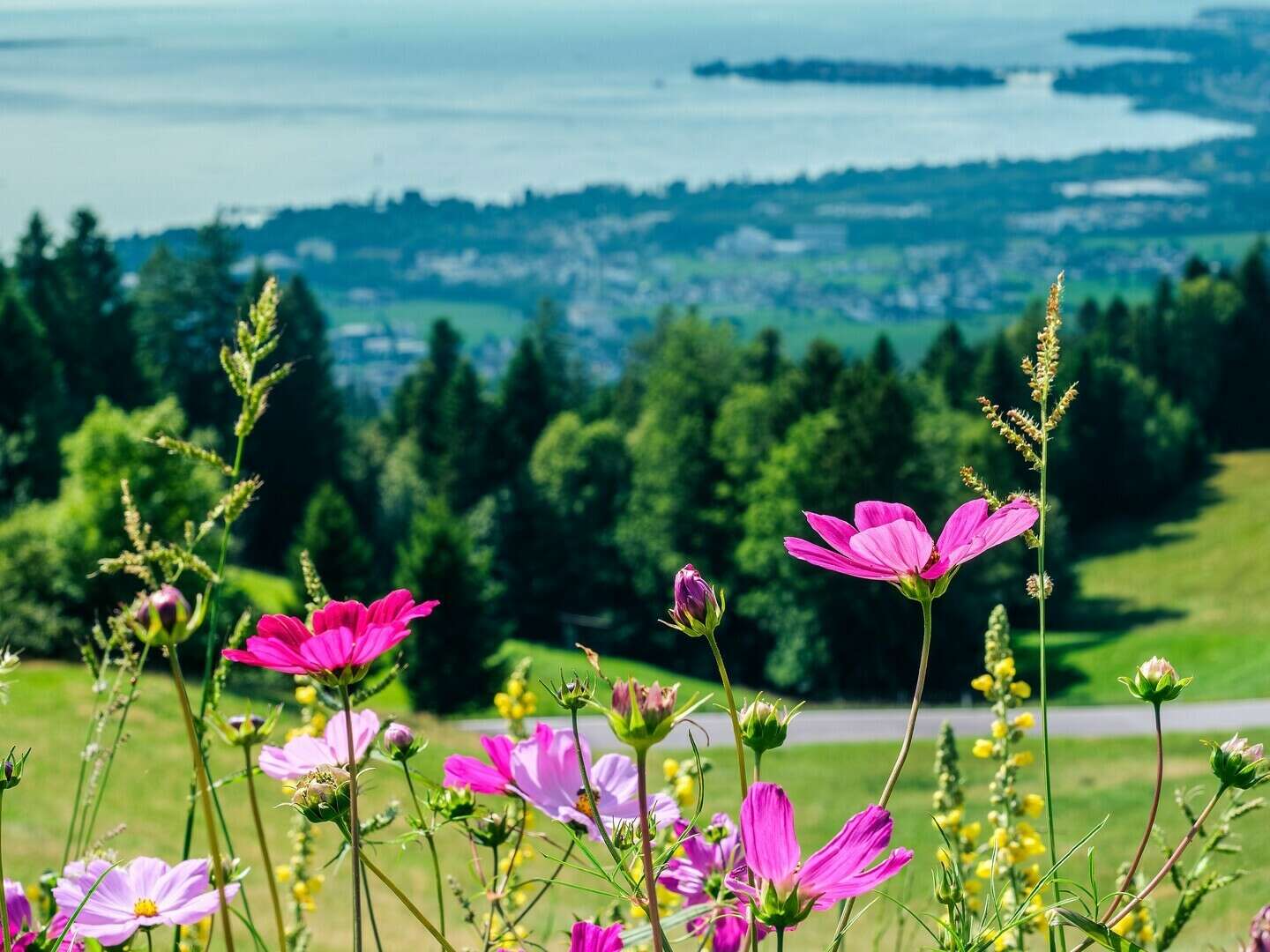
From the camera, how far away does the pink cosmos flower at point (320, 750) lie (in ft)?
3.22

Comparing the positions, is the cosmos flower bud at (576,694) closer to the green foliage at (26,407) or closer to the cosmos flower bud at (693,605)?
the cosmos flower bud at (693,605)

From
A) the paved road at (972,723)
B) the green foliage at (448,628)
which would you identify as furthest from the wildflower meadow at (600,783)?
the green foliage at (448,628)

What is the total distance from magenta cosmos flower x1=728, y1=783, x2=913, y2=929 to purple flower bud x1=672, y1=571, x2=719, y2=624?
0.15 metres

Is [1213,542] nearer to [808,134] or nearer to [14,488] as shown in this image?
[14,488]

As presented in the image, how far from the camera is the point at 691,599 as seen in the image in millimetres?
872

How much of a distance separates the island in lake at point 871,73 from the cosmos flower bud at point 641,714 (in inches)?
6663

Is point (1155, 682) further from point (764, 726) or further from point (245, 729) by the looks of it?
point (245, 729)

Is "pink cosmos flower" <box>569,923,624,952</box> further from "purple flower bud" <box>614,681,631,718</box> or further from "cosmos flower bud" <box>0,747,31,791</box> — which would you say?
"cosmos flower bud" <box>0,747,31,791</box>

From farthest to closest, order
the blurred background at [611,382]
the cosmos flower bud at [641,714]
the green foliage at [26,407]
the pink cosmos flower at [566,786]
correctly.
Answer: the green foliage at [26,407]
the blurred background at [611,382]
the pink cosmos flower at [566,786]
the cosmos flower bud at [641,714]

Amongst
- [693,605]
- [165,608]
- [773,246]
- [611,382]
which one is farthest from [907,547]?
[773,246]

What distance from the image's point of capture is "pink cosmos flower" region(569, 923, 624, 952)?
2.57ft

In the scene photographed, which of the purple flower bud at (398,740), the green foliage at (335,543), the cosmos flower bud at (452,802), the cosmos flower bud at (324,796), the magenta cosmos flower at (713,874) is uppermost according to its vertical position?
the cosmos flower bud at (324,796)

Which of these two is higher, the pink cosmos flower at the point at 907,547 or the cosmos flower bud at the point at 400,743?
the pink cosmos flower at the point at 907,547

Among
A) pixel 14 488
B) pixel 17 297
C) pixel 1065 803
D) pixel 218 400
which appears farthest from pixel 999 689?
pixel 218 400
